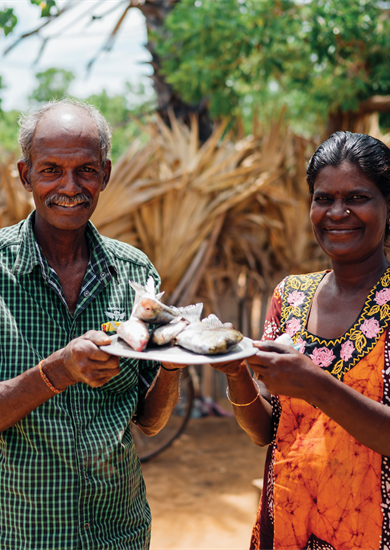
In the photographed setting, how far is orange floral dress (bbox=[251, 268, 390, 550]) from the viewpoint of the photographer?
1.49 metres

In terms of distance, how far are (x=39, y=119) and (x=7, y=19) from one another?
1.82 metres

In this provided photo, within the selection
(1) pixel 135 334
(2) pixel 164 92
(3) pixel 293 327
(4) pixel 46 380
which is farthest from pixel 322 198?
(2) pixel 164 92

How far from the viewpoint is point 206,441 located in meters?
5.53

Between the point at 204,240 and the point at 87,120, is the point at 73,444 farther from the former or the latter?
the point at 204,240

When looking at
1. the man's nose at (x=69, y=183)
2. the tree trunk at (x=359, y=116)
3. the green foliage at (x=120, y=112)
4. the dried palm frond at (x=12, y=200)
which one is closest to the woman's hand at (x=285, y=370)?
the man's nose at (x=69, y=183)

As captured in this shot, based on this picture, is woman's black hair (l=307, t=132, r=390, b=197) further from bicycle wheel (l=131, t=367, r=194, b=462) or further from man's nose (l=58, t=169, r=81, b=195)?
bicycle wheel (l=131, t=367, r=194, b=462)

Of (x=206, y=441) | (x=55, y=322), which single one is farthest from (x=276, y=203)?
(x=55, y=322)

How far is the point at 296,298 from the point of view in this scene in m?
1.77

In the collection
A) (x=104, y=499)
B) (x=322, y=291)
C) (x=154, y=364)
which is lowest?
(x=104, y=499)

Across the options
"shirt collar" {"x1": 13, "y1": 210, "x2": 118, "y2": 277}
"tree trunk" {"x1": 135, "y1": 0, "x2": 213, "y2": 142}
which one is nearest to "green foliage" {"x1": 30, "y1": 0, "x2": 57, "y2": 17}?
"shirt collar" {"x1": 13, "y1": 210, "x2": 118, "y2": 277}

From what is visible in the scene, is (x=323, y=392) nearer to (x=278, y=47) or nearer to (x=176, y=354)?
(x=176, y=354)

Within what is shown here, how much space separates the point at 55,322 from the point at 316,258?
5264mm

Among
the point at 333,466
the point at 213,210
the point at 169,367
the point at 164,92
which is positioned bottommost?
the point at 333,466

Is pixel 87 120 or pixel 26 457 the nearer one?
pixel 26 457
